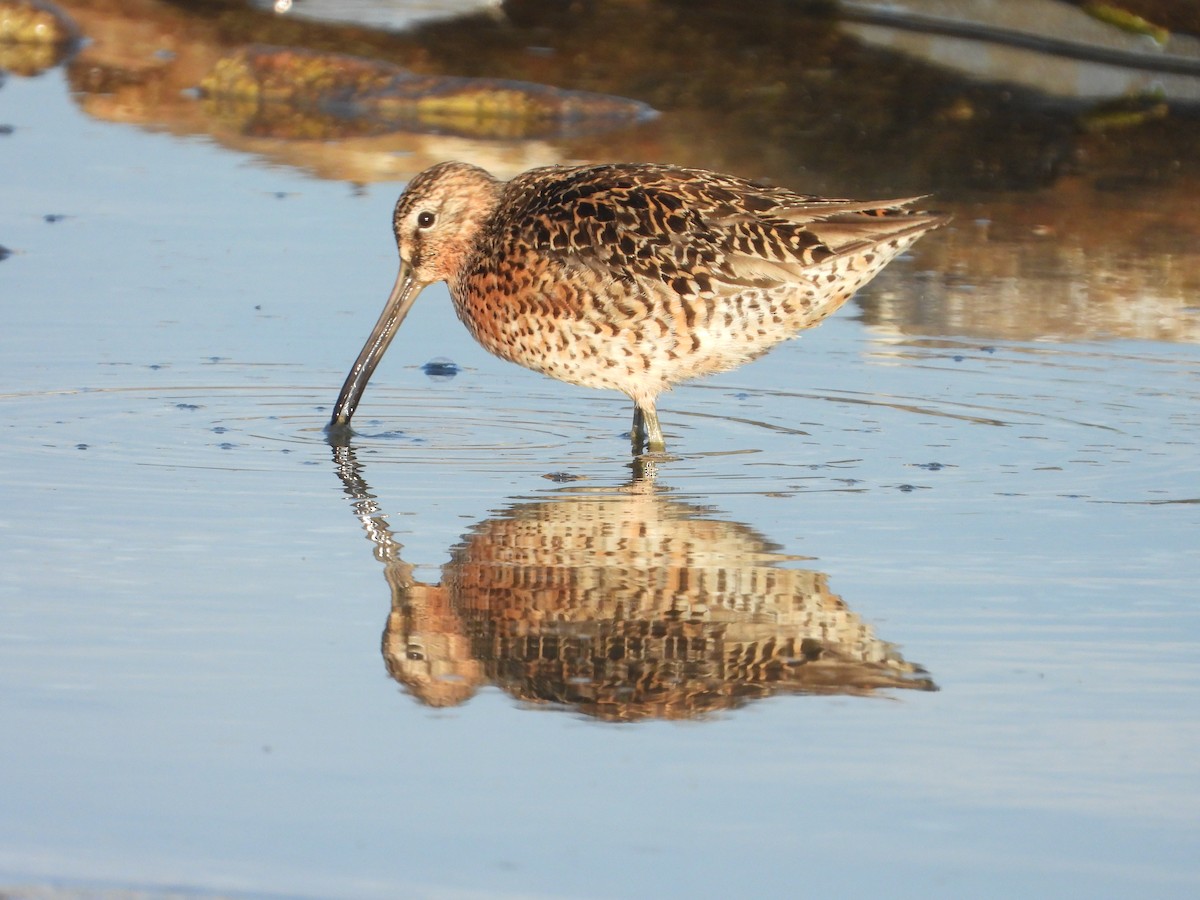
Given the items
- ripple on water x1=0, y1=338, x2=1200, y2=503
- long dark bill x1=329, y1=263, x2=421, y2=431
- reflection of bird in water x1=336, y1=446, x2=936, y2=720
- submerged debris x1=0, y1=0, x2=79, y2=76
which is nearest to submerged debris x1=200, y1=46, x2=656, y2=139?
submerged debris x1=0, y1=0, x2=79, y2=76

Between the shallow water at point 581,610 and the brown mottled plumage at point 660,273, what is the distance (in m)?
0.31

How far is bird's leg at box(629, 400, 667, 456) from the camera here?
692cm

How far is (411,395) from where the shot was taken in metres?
7.66

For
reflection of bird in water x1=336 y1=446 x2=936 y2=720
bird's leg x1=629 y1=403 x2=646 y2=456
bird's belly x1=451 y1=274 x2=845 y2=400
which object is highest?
bird's belly x1=451 y1=274 x2=845 y2=400

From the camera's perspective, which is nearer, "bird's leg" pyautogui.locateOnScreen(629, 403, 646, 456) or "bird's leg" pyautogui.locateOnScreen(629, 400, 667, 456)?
"bird's leg" pyautogui.locateOnScreen(629, 400, 667, 456)

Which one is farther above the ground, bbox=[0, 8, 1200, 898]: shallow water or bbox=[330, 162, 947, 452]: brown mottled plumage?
bbox=[330, 162, 947, 452]: brown mottled plumage

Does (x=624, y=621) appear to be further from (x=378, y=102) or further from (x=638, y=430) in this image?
(x=378, y=102)

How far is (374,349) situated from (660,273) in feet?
4.07

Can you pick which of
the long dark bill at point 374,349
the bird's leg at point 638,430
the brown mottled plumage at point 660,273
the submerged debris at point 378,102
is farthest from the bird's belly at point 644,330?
the submerged debris at point 378,102

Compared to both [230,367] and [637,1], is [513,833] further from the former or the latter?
[637,1]

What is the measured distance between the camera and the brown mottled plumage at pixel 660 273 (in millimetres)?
6832

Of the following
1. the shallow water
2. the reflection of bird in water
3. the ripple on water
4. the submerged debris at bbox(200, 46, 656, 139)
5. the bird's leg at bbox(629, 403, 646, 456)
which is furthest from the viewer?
the submerged debris at bbox(200, 46, 656, 139)

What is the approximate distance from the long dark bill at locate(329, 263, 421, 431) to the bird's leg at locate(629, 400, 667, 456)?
0.97 meters

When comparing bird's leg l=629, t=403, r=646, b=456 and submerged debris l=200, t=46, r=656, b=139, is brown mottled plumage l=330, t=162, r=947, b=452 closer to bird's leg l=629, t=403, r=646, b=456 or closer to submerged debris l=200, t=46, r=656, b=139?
bird's leg l=629, t=403, r=646, b=456
